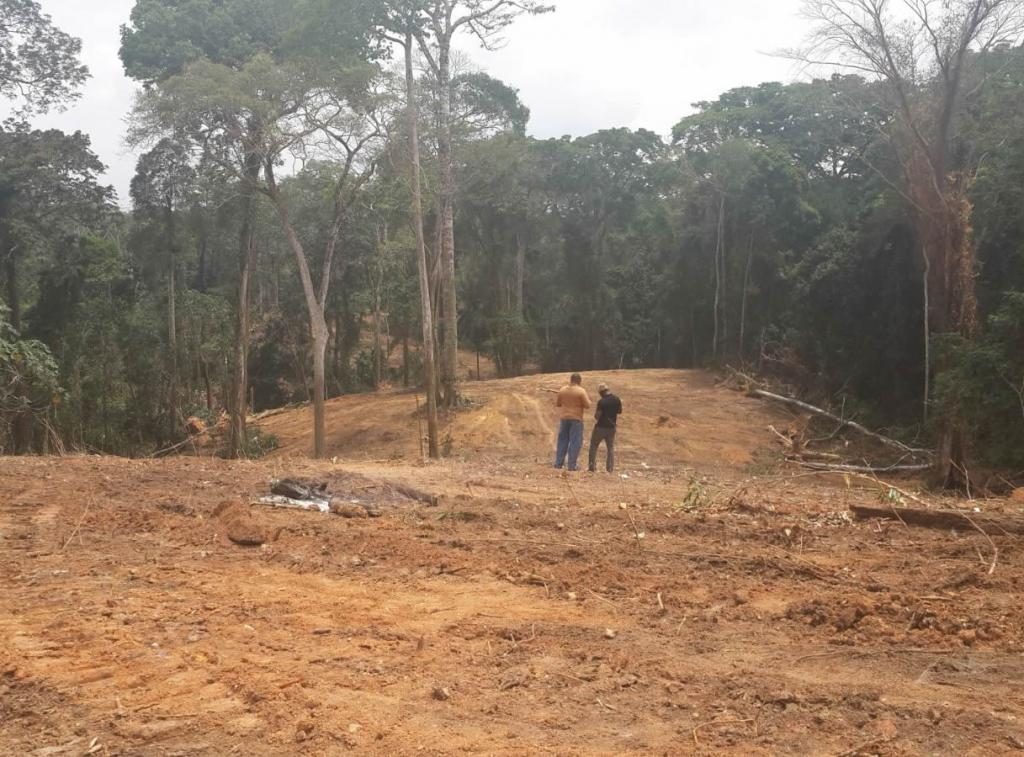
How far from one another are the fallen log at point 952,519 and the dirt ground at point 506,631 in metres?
0.20

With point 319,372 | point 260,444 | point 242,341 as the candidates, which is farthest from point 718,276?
point 319,372

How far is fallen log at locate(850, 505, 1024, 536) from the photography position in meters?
6.98

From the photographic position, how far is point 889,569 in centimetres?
612

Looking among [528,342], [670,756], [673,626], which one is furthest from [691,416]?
[670,756]

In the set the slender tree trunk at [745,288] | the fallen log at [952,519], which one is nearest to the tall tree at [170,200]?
the fallen log at [952,519]

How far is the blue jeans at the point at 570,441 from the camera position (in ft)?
44.3

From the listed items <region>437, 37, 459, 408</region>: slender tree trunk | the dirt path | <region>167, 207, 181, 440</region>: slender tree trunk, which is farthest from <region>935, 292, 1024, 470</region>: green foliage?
<region>167, 207, 181, 440</region>: slender tree trunk

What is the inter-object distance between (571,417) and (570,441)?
58 centimetres

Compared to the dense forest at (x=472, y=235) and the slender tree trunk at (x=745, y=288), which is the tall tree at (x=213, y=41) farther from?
the slender tree trunk at (x=745, y=288)

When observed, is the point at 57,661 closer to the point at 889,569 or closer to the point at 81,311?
the point at 889,569

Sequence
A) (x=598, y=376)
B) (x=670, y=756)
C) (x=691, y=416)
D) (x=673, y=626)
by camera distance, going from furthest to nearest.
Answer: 1. (x=598, y=376)
2. (x=691, y=416)
3. (x=673, y=626)
4. (x=670, y=756)

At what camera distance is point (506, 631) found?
4.95 m

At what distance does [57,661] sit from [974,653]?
15.0 ft

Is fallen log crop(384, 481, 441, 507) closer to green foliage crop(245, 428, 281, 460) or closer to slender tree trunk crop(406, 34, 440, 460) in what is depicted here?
slender tree trunk crop(406, 34, 440, 460)
